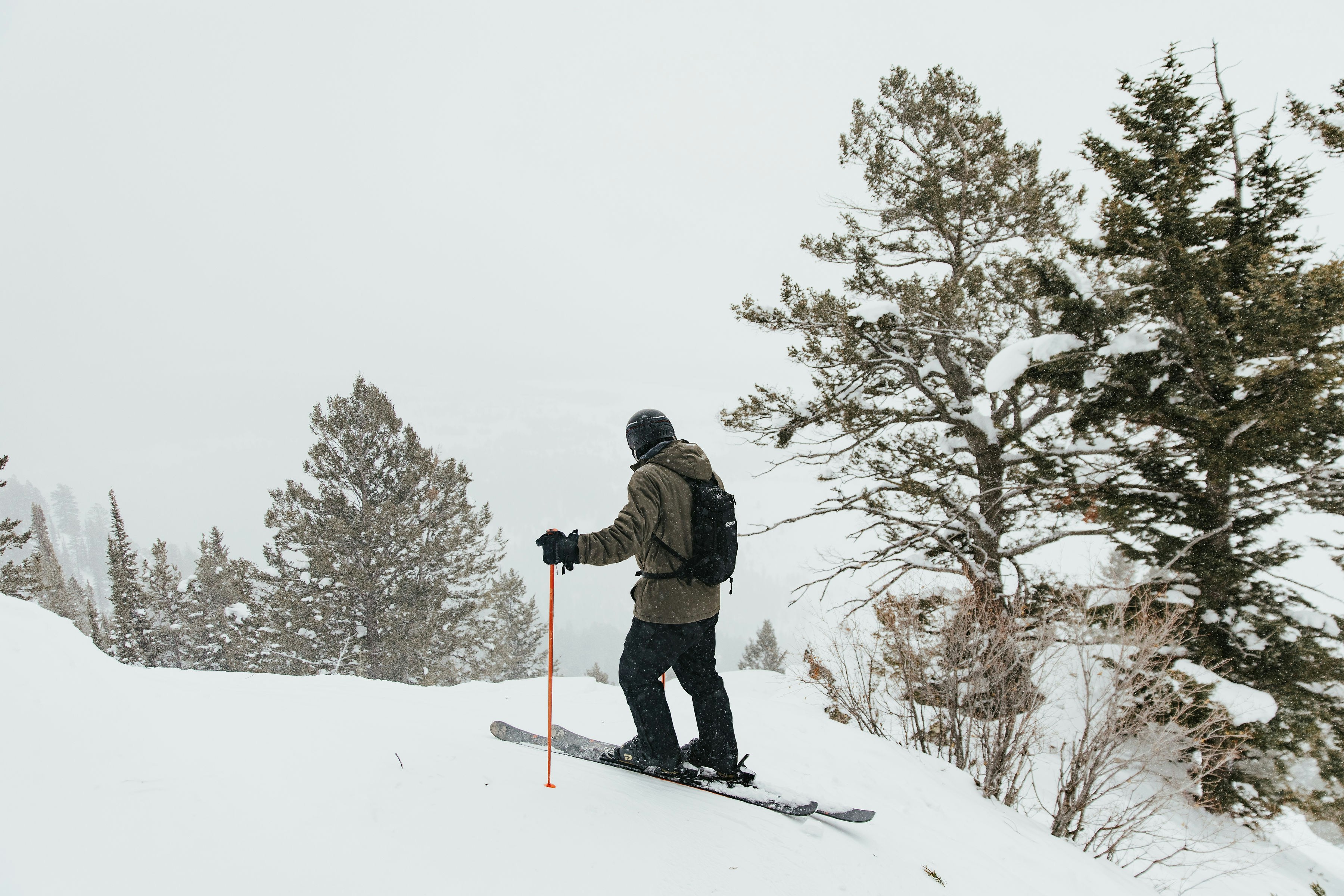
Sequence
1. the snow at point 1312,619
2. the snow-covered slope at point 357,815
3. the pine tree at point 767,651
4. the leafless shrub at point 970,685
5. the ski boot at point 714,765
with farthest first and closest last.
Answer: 1. the pine tree at point 767,651
2. the snow at point 1312,619
3. the leafless shrub at point 970,685
4. the ski boot at point 714,765
5. the snow-covered slope at point 357,815

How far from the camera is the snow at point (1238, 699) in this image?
6.87 metres

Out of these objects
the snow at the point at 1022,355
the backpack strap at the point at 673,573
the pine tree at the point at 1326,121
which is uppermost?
the pine tree at the point at 1326,121

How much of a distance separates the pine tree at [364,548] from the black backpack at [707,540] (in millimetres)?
15328

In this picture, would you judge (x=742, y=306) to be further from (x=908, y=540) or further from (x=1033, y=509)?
(x=1033, y=509)

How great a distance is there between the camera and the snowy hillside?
2031mm

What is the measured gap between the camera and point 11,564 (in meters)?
19.5

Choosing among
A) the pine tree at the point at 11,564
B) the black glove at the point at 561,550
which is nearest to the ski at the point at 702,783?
the black glove at the point at 561,550

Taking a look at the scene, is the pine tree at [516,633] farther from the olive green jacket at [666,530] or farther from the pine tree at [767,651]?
the olive green jacket at [666,530]

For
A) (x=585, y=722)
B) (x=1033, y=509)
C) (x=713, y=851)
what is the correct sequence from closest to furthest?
(x=713, y=851) < (x=585, y=722) < (x=1033, y=509)

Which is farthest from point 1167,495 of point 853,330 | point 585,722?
point 585,722

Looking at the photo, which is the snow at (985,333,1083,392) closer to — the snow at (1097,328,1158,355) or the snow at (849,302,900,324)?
the snow at (1097,328,1158,355)

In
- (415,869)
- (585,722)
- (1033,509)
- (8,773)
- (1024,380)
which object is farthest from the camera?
→ (1033,509)

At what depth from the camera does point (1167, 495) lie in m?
8.29

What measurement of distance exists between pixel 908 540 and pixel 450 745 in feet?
26.5
